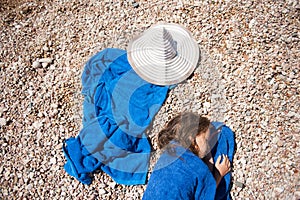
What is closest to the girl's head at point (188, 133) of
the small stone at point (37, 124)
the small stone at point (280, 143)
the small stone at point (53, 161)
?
the small stone at point (280, 143)

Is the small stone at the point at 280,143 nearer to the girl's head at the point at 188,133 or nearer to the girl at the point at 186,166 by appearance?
the girl at the point at 186,166

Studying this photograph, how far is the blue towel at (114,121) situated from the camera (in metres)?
2.67

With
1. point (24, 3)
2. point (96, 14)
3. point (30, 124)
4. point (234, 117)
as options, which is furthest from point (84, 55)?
point (234, 117)

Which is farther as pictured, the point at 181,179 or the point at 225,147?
the point at 225,147

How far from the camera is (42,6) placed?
3514 mm

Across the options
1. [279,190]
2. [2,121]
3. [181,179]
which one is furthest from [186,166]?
[2,121]

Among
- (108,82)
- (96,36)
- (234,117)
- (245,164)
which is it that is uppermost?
(96,36)

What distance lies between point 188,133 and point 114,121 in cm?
70

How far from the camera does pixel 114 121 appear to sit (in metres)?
2.81

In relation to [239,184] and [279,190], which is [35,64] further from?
[279,190]

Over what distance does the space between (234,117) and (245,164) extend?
14.9 inches

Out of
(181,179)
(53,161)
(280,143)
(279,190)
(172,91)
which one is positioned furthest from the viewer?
(172,91)

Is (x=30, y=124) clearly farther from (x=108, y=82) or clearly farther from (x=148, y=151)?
(x=148, y=151)

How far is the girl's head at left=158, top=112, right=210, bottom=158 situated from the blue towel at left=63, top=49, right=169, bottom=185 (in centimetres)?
23
